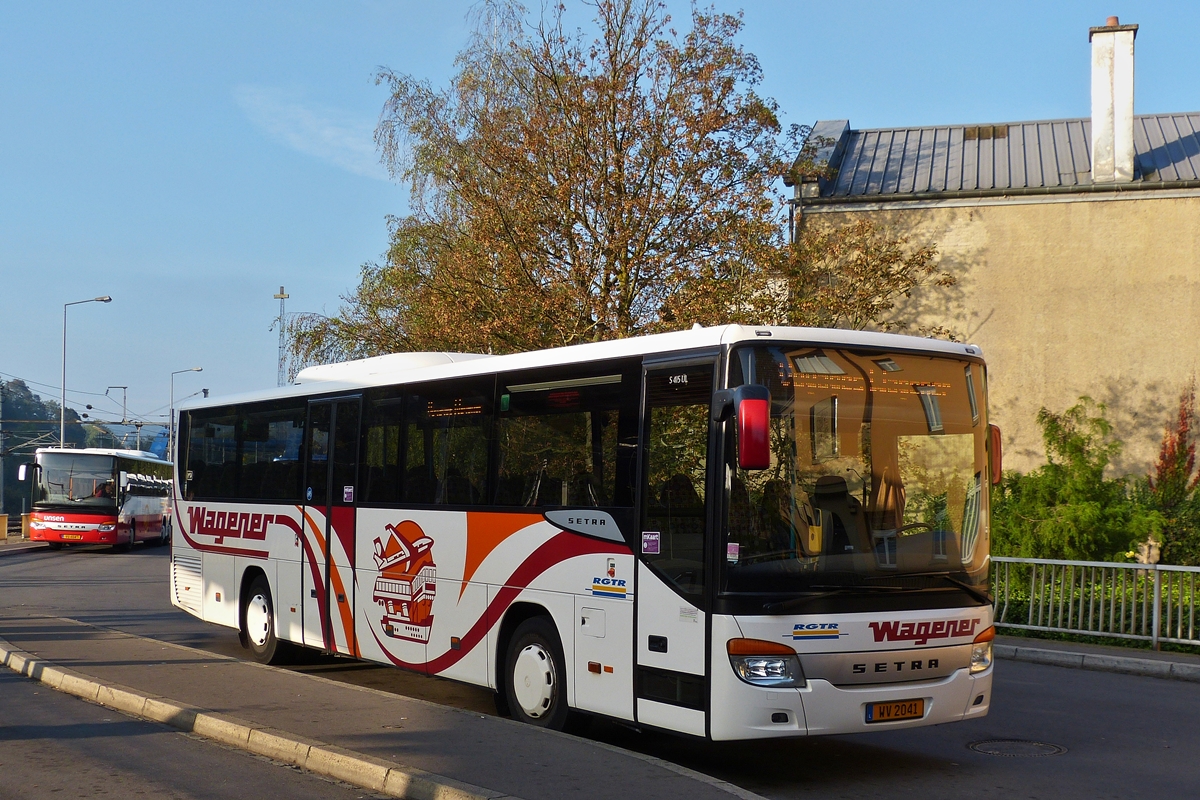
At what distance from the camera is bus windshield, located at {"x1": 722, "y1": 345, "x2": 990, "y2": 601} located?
7.43 metres

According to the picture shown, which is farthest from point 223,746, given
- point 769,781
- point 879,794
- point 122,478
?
point 122,478

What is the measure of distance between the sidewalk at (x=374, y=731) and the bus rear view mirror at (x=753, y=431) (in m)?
1.92

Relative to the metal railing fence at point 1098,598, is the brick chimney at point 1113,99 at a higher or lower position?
higher

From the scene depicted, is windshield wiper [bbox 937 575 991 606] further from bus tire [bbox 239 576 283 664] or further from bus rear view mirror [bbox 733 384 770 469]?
bus tire [bbox 239 576 283 664]

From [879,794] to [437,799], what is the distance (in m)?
2.78

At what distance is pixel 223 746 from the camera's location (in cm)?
871

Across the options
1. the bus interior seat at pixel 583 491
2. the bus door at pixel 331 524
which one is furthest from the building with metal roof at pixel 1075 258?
the bus interior seat at pixel 583 491

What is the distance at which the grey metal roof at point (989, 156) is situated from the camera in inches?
1105

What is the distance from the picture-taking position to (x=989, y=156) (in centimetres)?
3005

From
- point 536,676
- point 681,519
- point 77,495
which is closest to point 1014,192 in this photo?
point 536,676

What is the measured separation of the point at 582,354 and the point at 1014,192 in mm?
21477

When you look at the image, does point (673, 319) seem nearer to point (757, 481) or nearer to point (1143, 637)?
point (1143, 637)

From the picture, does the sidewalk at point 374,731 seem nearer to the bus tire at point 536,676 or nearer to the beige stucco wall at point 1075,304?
the bus tire at point 536,676

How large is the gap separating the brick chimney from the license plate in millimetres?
22978
